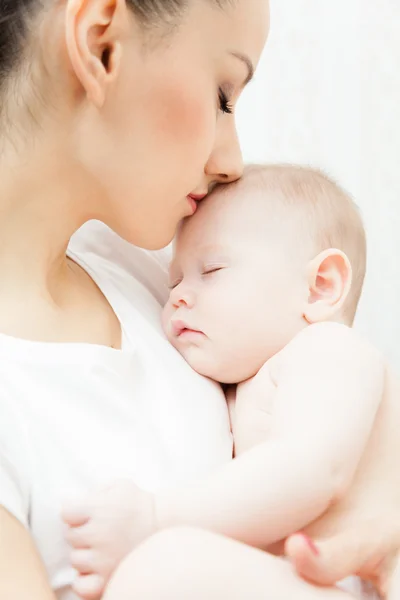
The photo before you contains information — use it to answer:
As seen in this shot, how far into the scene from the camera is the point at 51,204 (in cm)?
104

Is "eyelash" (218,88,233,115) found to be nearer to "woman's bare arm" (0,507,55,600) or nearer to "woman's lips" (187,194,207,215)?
"woman's lips" (187,194,207,215)

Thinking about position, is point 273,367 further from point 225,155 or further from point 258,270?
point 225,155

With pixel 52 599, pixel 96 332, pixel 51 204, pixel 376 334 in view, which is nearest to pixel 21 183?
pixel 51 204

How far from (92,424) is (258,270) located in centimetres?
32

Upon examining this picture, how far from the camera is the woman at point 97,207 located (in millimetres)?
893

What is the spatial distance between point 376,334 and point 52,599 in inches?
46.1

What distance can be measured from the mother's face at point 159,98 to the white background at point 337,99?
78 centimetres

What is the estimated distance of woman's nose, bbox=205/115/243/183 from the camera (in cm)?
110

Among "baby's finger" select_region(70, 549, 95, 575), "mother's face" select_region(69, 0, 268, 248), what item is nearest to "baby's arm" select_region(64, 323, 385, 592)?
"baby's finger" select_region(70, 549, 95, 575)

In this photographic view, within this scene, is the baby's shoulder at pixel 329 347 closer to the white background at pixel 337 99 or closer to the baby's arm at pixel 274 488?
the baby's arm at pixel 274 488

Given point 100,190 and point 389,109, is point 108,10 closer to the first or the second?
point 100,190

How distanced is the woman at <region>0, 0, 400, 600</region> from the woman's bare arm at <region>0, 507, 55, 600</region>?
0.02 metres

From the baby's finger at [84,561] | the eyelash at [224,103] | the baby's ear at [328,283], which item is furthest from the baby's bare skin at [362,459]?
the eyelash at [224,103]

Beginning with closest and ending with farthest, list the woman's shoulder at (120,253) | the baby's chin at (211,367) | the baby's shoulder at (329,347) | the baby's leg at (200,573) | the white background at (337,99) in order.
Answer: the baby's leg at (200,573) → the baby's shoulder at (329,347) → the baby's chin at (211,367) → the woman's shoulder at (120,253) → the white background at (337,99)
